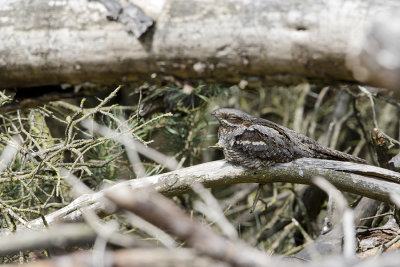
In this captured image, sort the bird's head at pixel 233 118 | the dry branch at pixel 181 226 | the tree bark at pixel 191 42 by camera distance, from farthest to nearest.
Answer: the bird's head at pixel 233 118 → the tree bark at pixel 191 42 → the dry branch at pixel 181 226

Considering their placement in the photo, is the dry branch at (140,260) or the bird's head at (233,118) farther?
the bird's head at (233,118)

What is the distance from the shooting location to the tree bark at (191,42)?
1.55m

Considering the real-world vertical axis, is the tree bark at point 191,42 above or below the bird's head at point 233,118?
above

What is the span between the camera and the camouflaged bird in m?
2.88

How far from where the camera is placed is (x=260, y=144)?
2.98m

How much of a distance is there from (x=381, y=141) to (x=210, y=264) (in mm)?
2361

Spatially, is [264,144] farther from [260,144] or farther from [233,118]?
[233,118]

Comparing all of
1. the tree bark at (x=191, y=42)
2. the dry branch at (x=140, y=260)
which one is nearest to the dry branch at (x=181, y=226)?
the dry branch at (x=140, y=260)

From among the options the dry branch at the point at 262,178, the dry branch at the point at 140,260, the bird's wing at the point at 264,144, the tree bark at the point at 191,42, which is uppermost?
the tree bark at the point at 191,42

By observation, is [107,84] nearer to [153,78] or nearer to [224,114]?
[153,78]

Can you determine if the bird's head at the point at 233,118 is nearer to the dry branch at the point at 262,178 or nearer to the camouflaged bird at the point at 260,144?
the camouflaged bird at the point at 260,144

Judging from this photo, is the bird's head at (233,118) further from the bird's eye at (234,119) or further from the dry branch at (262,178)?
the dry branch at (262,178)

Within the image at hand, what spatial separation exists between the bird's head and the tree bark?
1570 mm

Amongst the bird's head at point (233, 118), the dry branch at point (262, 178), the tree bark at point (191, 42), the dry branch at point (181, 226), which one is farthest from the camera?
the bird's head at point (233, 118)
